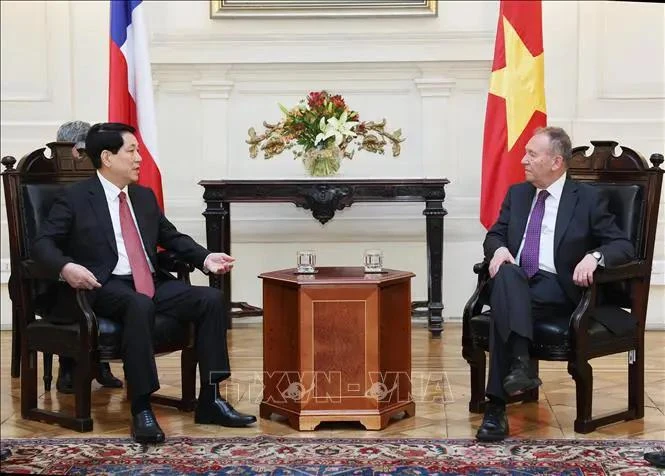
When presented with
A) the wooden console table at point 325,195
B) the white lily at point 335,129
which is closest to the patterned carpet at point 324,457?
the wooden console table at point 325,195

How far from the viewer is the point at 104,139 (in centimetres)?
423

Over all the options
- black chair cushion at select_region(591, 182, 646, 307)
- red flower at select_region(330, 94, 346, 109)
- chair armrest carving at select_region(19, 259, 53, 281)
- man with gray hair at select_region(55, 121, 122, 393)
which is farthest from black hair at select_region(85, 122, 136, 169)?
black chair cushion at select_region(591, 182, 646, 307)

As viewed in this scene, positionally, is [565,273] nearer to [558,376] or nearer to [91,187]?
[558,376]

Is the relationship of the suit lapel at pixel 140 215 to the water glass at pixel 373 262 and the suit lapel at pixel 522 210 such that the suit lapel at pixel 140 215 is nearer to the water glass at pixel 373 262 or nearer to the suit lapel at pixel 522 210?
the water glass at pixel 373 262

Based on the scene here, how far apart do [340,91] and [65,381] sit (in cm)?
301

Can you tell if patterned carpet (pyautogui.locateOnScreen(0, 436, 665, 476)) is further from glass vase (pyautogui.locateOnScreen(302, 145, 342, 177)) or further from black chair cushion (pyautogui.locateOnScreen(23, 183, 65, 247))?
glass vase (pyautogui.locateOnScreen(302, 145, 342, 177))

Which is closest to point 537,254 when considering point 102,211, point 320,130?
point 102,211

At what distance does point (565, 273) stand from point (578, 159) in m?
0.79

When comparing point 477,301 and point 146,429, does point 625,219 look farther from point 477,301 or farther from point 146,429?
point 146,429

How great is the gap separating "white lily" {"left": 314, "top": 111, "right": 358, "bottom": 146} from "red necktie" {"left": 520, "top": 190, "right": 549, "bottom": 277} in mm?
1976

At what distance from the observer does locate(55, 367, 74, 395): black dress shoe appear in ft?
15.9

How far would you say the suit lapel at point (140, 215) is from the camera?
4.35 meters

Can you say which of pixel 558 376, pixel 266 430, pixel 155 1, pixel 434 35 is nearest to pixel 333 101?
pixel 434 35

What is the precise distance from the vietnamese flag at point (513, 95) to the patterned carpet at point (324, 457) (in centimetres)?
250
